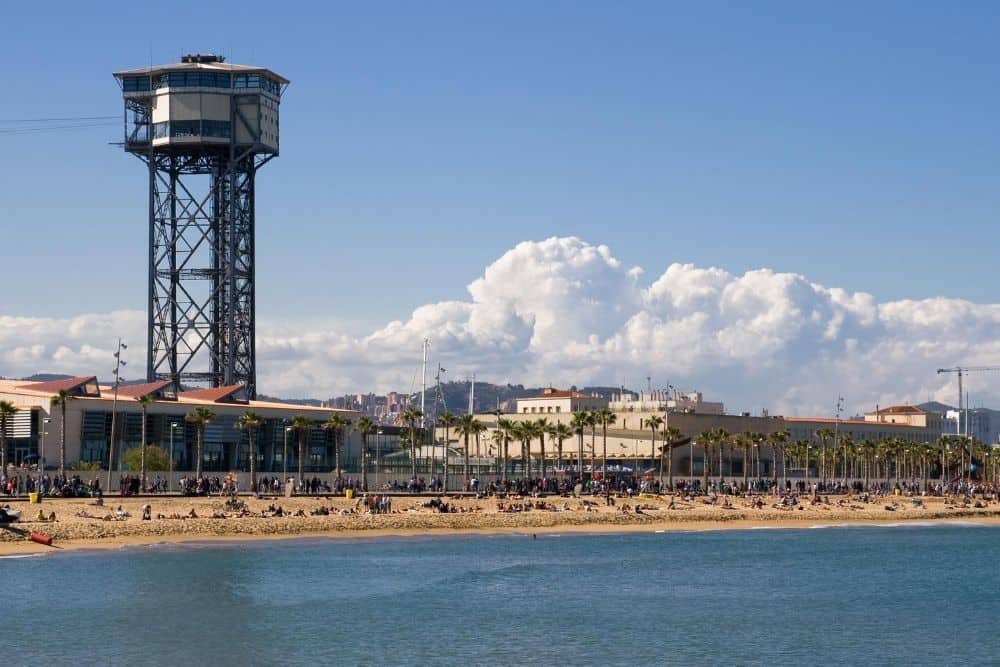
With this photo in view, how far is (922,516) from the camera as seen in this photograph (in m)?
143

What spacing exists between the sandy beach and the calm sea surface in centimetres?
305

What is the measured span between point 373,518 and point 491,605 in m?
34.8

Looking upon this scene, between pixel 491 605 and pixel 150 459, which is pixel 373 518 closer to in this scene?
pixel 491 605

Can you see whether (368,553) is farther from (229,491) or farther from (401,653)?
(401,653)

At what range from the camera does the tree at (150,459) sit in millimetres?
133750

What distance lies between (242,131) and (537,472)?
56.7m

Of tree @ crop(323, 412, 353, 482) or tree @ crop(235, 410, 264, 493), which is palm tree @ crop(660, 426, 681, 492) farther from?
tree @ crop(235, 410, 264, 493)

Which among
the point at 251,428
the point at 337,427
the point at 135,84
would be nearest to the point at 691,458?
the point at 337,427

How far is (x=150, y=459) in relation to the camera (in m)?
134

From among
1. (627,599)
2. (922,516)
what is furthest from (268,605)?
(922,516)

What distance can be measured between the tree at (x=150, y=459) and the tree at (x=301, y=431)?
12.0m

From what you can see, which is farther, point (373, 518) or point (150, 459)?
point (150, 459)

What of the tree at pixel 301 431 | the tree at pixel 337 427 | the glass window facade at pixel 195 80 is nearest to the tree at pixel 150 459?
the tree at pixel 301 431

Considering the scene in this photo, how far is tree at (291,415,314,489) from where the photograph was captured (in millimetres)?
139188
